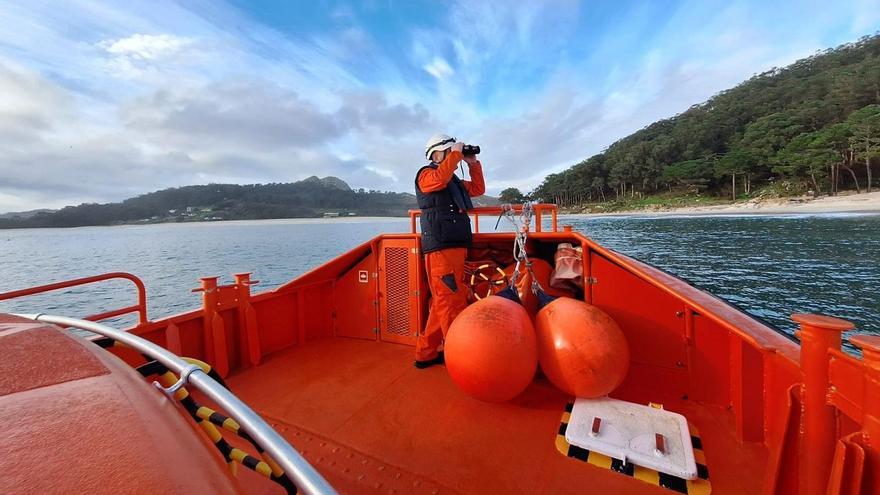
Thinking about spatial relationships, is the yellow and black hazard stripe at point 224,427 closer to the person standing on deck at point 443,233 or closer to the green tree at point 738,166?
the person standing on deck at point 443,233

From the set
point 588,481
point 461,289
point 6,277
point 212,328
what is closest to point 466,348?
point 461,289

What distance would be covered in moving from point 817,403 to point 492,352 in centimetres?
136

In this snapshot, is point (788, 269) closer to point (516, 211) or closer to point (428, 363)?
point (516, 211)

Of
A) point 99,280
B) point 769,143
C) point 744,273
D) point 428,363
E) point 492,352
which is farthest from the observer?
point 769,143

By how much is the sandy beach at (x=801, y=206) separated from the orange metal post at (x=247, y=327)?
50403 mm

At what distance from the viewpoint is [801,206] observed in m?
41.2

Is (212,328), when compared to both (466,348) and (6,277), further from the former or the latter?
(6,277)

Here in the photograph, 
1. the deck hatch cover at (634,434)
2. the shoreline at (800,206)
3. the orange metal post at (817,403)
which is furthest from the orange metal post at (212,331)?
the shoreline at (800,206)

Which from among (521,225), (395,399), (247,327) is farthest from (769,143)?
(247,327)

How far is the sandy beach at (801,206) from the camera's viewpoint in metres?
36.4

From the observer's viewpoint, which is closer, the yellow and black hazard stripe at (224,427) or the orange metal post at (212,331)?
the yellow and black hazard stripe at (224,427)

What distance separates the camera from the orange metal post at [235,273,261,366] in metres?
3.25

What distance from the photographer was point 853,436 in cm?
99

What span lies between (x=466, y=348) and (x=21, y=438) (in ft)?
6.26
